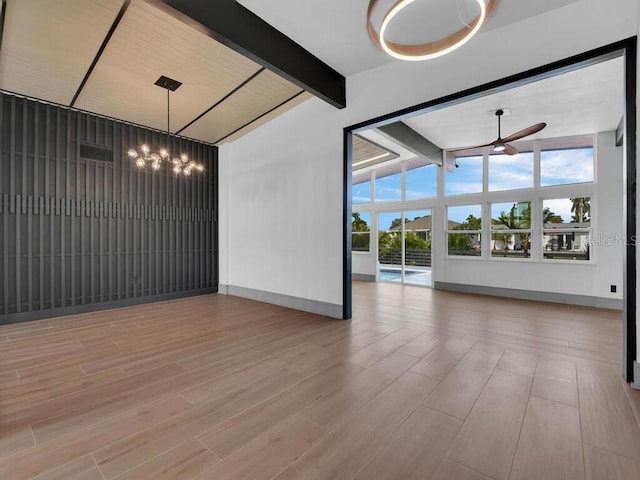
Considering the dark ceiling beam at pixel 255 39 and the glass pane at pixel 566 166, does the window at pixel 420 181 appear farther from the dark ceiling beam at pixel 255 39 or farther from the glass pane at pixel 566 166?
the dark ceiling beam at pixel 255 39

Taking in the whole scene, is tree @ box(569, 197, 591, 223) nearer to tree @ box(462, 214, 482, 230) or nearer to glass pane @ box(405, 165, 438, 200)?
tree @ box(462, 214, 482, 230)

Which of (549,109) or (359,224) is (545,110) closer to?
(549,109)

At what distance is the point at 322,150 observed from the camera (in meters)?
5.11

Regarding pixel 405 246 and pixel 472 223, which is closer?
pixel 472 223

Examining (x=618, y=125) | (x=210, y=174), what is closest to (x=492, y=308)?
(x=618, y=125)

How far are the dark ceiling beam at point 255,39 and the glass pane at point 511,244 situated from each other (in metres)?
5.27

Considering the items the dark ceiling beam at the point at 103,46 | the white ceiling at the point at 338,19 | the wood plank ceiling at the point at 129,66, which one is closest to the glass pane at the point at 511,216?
the white ceiling at the point at 338,19

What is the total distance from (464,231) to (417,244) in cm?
140

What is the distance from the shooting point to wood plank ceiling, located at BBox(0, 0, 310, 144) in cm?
311

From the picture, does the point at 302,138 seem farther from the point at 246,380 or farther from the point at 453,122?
the point at 246,380

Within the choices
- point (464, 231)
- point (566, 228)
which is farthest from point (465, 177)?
point (566, 228)

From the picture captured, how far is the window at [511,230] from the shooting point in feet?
21.8

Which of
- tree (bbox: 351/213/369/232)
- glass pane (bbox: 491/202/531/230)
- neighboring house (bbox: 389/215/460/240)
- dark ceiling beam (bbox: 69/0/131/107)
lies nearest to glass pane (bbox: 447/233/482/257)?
glass pane (bbox: 491/202/531/230)

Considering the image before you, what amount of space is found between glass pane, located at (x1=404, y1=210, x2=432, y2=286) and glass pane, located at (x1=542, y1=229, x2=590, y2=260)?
2.64 meters
